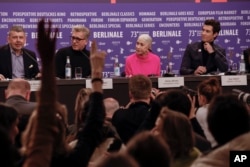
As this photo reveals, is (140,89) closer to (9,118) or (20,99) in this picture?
(20,99)

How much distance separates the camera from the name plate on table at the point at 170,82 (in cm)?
722

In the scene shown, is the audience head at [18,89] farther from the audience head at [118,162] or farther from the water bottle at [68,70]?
the audience head at [118,162]

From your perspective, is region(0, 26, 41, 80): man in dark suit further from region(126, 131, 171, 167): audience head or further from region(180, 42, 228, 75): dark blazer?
region(126, 131, 171, 167): audience head

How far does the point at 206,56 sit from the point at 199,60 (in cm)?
10

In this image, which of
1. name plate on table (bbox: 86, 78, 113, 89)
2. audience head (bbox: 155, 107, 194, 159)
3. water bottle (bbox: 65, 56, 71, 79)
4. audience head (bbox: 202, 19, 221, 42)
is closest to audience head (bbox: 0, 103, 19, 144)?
audience head (bbox: 155, 107, 194, 159)

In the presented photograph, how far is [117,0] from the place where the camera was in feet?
31.2

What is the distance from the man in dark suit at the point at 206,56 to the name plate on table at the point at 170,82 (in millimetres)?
541

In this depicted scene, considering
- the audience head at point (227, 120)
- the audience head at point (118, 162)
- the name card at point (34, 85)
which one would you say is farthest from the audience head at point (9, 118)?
the name card at point (34, 85)

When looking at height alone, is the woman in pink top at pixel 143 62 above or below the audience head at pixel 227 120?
above

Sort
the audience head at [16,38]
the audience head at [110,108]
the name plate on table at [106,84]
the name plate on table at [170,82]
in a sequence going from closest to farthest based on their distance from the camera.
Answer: the audience head at [110,108]
the name plate on table at [106,84]
the name plate on table at [170,82]
the audience head at [16,38]

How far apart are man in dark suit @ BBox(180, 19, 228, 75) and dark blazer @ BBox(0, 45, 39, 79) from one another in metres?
1.80

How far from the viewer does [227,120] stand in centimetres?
291

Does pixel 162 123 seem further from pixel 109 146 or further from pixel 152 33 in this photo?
pixel 152 33

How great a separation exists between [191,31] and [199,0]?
0.50 meters
